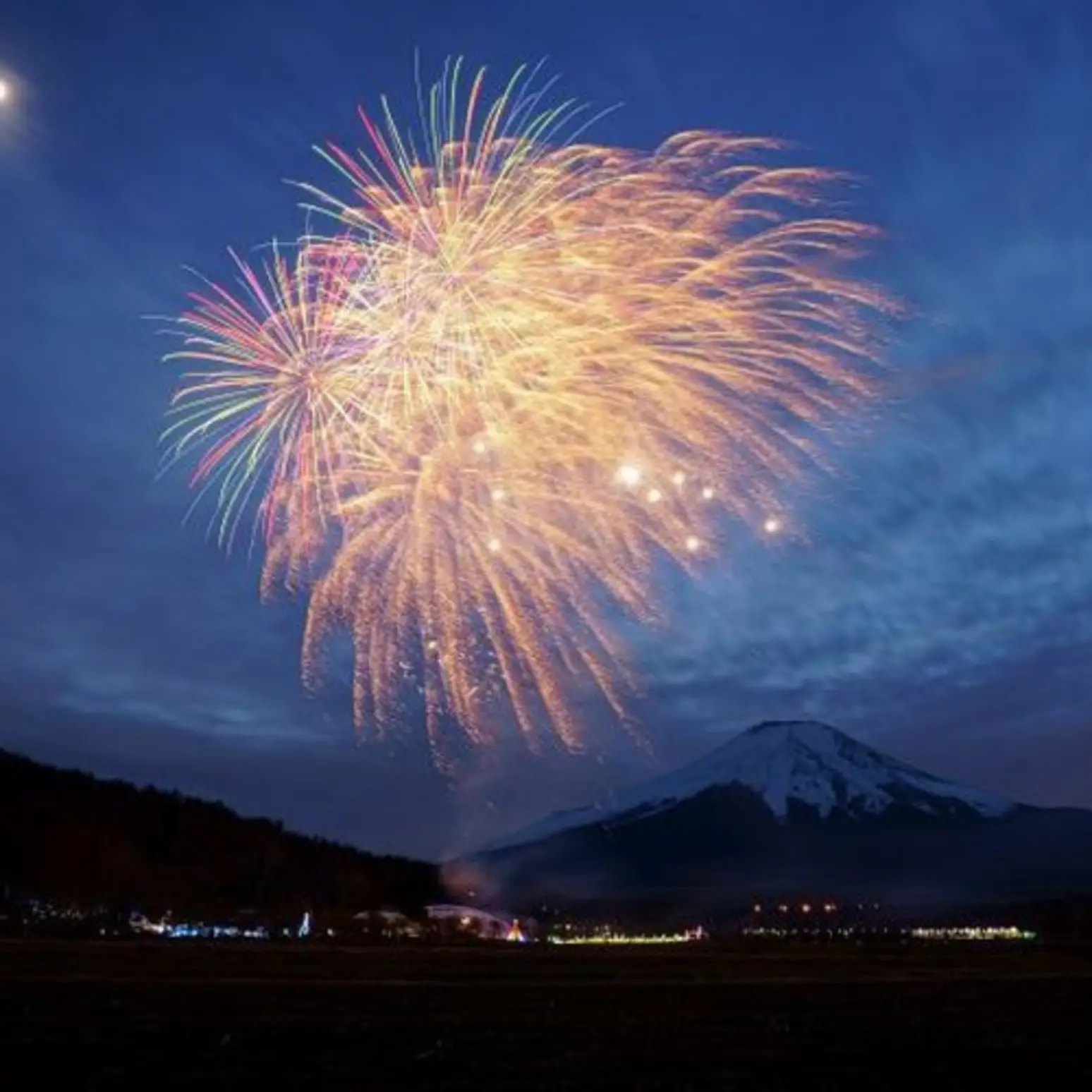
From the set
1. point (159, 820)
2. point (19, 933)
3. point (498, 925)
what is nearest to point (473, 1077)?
point (19, 933)

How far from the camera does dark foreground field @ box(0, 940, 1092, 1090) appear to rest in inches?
851

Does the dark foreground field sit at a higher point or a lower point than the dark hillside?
lower

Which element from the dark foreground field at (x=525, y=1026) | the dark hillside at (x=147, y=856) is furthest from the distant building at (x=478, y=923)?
the dark foreground field at (x=525, y=1026)

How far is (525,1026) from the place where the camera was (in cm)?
2908

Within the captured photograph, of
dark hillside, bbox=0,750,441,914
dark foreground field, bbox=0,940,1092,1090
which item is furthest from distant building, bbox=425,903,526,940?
dark foreground field, bbox=0,940,1092,1090

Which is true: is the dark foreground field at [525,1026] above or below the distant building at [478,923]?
below

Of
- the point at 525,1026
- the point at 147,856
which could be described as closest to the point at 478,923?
the point at 147,856

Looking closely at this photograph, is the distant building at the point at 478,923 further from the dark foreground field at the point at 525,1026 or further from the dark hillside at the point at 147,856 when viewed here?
the dark foreground field at the point at 525,1026

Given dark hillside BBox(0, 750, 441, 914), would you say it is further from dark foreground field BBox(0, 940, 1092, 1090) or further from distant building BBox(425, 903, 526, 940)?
dark foreground field BBox(0, 940, 1092, 1090)

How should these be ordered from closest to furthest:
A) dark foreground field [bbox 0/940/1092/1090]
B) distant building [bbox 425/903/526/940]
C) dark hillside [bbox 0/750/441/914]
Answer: dark foreground field [bbox 0/940/1092/1090], distant building [bbox 425/903/526/940], dark hillside [bbox 0/750/441/914]

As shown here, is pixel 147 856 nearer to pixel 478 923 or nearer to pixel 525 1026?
pixel 478 923

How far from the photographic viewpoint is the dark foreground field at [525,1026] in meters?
21.6

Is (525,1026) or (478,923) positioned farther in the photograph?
(478,923)

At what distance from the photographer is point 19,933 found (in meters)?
88.1
